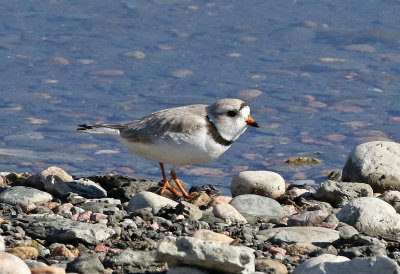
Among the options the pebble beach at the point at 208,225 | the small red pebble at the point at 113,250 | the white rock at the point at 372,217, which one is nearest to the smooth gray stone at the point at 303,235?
the pebble beach at the point at 208,225

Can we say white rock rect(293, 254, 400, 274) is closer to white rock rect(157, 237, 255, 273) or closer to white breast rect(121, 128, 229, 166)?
white rock rect(157, 237, 255, 273)

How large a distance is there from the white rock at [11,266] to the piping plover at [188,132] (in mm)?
2916

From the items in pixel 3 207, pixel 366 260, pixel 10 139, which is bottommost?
pixel 10 139

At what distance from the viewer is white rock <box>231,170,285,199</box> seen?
A: 25.9 ft

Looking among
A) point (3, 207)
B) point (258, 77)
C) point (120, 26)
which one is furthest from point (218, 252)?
point (120, 26)

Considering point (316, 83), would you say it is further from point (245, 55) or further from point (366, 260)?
point (366, 260)

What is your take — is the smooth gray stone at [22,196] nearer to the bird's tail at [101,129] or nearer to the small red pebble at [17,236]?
the bird's tail at [101,129]

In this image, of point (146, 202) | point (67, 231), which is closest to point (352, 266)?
point (67, 231)

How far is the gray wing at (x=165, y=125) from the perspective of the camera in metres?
7.51

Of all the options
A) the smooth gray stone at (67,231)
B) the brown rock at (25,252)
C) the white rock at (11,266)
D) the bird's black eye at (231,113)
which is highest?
the bird's black eye at (231,113)

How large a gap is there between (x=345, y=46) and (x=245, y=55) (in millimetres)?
1745

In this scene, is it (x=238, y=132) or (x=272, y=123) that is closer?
(x=238, y=132)

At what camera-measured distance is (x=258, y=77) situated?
43.1 ft

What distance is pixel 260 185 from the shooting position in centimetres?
788
